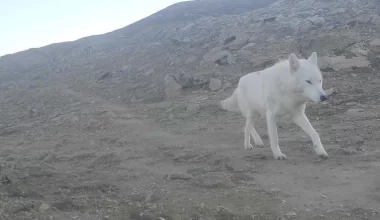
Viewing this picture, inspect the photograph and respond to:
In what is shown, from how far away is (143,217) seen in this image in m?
4.47

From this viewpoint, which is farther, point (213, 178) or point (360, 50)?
point (360, 50)

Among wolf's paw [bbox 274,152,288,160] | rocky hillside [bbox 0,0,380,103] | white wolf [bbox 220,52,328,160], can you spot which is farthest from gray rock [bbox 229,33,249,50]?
wolf's paw [bbox 274,152,288,160]

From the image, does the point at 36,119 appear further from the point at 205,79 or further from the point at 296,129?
the point at 296,129

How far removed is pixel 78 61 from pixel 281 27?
2176 centimetres

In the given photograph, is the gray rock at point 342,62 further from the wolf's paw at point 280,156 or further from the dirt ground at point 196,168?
the wolf's paw at point 280,156

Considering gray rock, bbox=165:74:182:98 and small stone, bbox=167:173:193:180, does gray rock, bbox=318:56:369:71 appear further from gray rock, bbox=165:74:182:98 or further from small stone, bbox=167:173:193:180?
small stone, bbox=167:173:193:180

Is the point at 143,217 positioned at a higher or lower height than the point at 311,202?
higher

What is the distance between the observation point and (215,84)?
1414cm

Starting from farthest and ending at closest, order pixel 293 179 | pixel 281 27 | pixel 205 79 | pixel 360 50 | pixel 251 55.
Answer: pixel 281 27 < pixel 251 55 < pixel 205 79 < pixel 360 50 < pixel 293 179

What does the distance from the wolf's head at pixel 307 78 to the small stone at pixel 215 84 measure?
24.6 feet

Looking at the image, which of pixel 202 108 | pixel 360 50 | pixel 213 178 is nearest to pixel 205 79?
pixel 202 108

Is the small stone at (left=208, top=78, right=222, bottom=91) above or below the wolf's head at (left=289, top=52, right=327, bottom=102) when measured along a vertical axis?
below

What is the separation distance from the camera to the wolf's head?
240 inches

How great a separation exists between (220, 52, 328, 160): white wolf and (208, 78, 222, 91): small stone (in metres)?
6.07
